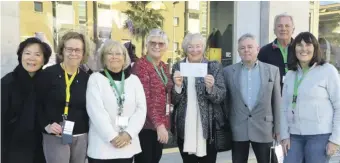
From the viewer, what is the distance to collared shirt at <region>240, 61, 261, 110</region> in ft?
11.3

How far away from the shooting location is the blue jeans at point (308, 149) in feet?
10.3

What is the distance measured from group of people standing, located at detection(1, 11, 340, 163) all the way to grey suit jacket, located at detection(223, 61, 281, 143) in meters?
0.01

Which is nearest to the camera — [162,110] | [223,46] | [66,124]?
[66,124]

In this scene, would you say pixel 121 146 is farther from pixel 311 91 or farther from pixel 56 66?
pixel 311 91

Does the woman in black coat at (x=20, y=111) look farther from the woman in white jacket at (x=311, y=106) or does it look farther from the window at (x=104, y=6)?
the window at (x=104, y=6)

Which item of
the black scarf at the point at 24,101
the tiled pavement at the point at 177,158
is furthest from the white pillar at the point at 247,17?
the black scarf at the point at 24,101

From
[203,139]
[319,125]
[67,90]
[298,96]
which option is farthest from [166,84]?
[319,125]

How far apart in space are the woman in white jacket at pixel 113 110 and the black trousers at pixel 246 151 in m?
1.14

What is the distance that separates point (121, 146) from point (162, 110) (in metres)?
0.60

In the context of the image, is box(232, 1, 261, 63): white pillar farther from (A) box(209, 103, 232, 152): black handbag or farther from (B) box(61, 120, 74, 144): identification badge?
(B) box(61, 120, 74, 144): identification badge

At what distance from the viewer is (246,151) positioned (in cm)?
359

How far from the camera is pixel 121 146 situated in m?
2.96

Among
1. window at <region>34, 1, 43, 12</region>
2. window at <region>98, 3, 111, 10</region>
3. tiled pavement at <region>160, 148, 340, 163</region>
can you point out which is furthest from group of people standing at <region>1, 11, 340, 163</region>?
window at <region>98, 3, 111, 10</region>

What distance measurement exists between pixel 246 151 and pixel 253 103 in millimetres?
558
